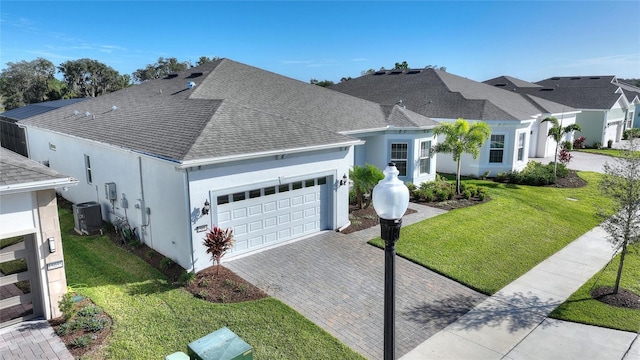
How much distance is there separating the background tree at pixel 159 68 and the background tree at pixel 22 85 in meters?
15.0

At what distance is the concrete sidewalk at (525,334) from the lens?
742cm

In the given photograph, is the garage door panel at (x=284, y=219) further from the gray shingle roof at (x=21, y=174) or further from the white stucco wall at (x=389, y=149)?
the white stucco wall at (x=389, y=149)

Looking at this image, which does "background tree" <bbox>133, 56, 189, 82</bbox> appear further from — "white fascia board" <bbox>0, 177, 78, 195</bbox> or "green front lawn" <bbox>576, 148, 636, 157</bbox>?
"white fascia board" <bbox>0, 177, 78, 195</bbox>

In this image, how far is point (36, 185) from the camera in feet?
24.5

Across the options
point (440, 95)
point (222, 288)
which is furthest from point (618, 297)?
point (440, 95)

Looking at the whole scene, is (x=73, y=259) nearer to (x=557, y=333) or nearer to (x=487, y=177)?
(x=557, y=333)

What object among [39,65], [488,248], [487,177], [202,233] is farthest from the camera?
[39,65]

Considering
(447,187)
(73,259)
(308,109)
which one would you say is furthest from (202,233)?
(447,187)

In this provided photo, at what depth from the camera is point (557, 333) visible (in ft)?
26.7

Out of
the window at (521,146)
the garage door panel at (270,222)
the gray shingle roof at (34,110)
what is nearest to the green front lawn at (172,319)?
the garage door panel at (270,222)

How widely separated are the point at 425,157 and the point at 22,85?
70.5 m

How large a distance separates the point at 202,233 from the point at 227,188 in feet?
4.49

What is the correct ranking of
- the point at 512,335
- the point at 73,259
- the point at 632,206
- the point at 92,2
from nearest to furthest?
the point at 512,335 < the point at 632,206 < the point at 73,259 < the point at 92,2

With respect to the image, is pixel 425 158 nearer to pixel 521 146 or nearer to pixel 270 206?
pixel 521 146
